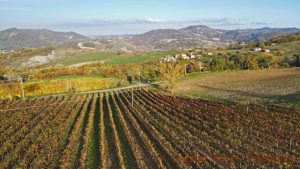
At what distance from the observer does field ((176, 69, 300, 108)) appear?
42219mm

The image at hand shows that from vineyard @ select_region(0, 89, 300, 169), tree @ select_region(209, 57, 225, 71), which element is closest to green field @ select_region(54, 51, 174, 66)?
tree @ select_region(209, 57, 225, 71)

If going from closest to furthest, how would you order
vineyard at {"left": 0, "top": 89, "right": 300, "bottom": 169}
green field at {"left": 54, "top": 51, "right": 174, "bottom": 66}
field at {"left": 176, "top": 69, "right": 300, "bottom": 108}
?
vineyard at {"left": 0, "top": 89, "right": 300, "bottom": 169} < field at {"left": 176, "top": 69, "right": 300, "bottom": 108} < green field at {"left": 54, "top": 51, "right": 174, "bottom": 66}

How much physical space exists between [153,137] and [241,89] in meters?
29.6

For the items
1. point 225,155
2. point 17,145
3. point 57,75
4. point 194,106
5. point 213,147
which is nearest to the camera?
point 225,155

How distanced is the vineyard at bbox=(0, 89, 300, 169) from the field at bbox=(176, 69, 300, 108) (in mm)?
4949

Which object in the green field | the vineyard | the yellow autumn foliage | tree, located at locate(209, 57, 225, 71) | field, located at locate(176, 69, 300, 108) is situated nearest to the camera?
the vineyard

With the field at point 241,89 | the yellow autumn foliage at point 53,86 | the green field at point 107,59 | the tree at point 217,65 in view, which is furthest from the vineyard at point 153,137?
the green field at point 107,59

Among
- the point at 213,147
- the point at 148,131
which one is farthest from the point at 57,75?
the point at 213,147

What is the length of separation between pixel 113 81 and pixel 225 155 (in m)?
54.5

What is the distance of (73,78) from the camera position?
237ft

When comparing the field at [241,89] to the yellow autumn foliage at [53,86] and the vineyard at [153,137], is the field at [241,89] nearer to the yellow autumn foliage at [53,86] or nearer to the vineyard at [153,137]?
the vineyard at [153,137]

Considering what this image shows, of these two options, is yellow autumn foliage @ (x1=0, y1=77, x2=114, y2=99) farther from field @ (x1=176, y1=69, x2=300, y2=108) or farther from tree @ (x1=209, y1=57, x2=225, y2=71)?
tree @ (x1=209, y1=57, x2=225, y2=71)

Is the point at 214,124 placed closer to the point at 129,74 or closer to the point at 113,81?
the point at 113,81

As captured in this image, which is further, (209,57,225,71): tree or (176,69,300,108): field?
(209,57,225,71): tree
